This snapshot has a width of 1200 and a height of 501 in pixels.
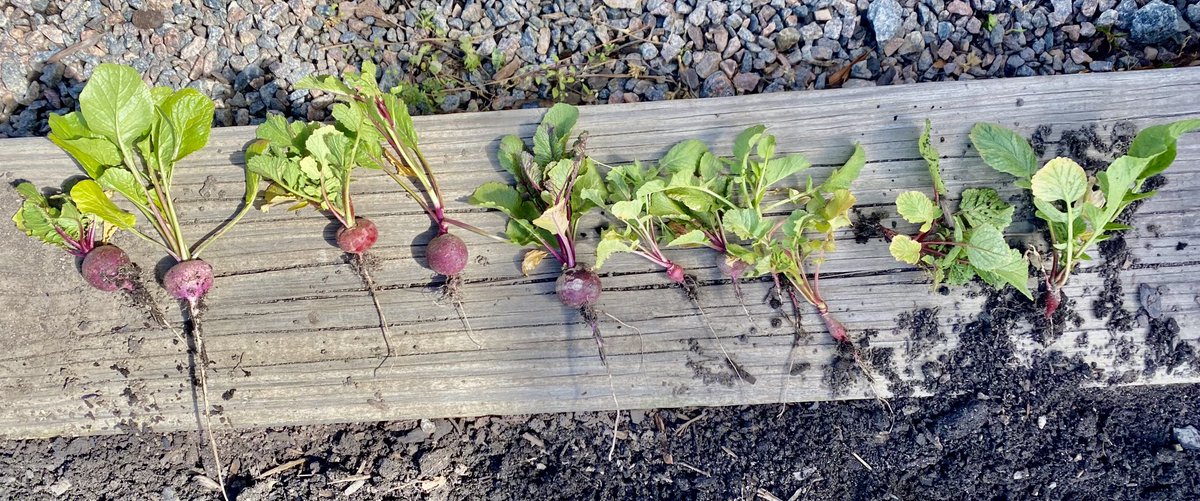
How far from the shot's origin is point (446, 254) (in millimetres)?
2369

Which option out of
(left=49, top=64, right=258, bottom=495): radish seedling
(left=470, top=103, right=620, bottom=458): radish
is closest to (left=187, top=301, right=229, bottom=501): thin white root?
(left=49, top=64, right=258, bottom=495): radish seedling

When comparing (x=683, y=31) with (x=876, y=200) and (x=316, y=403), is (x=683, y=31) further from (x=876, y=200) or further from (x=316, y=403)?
(x=316, y=403)

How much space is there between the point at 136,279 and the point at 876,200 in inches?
113

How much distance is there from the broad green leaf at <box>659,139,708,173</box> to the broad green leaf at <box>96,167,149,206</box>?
75.7 inches

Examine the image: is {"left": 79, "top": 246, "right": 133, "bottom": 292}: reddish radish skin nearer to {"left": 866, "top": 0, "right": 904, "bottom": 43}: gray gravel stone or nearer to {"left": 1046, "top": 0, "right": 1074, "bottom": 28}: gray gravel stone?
{"left": 866, "top": 0, "right": 904, "bottom": 43}: gray gravel stone

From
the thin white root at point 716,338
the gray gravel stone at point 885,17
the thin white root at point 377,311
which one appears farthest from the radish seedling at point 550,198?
the gray gravel stone at point 885,17

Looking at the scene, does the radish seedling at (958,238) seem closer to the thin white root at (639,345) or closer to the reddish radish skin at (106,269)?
the thin white root at (639,345)

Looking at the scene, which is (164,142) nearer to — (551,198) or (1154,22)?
(551,198)

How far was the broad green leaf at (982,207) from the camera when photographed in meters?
2.30

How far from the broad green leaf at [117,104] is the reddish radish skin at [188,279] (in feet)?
1.55

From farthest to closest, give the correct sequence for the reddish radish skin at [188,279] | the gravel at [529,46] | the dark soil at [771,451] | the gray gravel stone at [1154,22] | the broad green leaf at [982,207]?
the gravel at [529,46]
the gray gravel stone at [1154,22]
the dark soil at [771,451]
the reddish radish skin at [188,279]
the broad green leaf at [982,207]

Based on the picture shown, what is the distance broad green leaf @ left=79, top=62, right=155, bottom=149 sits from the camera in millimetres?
2191

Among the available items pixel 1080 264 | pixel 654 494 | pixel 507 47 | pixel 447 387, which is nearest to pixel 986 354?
pixel 1080 264

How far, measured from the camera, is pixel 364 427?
2.73 m
